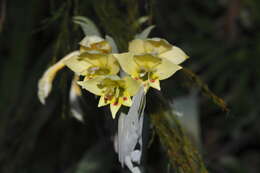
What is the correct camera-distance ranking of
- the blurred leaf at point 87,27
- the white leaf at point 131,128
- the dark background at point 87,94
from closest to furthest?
1. the white leaf at point 131,128
2. the blurred leaf at point 87,27
3. the dark background at point 87,94

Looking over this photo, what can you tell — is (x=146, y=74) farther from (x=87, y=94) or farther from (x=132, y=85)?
(x=87, y=94)

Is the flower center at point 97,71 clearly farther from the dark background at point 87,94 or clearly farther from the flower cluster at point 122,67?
the dark background at point 87,94

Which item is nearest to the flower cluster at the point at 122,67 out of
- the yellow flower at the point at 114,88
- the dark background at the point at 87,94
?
the yellow flower at the point at 114,88

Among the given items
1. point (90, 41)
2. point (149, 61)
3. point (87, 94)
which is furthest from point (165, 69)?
point (87, 94)

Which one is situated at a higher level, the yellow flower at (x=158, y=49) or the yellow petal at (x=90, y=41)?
the yellow petal at (x=90, y=41)

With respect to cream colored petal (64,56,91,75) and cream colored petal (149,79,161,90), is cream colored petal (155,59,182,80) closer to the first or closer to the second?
cream colored petal (149,79,161,90)

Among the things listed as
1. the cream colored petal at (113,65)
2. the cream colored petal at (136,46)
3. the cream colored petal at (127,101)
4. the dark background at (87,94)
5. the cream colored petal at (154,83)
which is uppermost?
the cream colored petal at (136,46)
